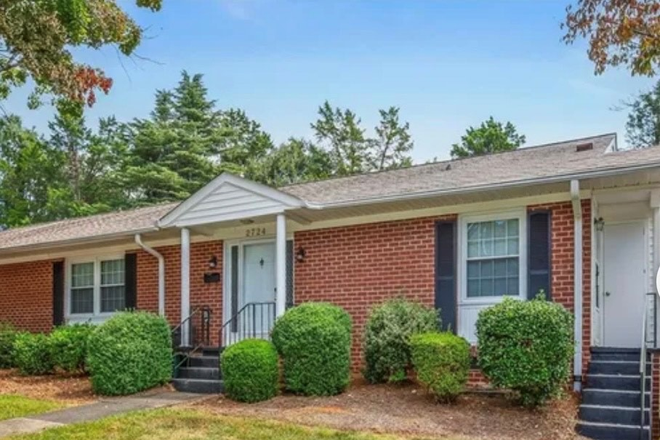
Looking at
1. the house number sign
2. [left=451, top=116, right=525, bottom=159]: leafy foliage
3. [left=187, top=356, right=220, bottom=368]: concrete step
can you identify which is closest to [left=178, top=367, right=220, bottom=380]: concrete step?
[left=187, top=356, right=220, bottom=368]: concrete step

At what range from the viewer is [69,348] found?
13016 millimetres

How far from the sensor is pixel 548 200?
9.60m

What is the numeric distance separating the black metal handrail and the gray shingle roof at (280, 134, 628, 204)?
2.23 meters

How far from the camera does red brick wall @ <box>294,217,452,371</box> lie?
10.6 meters

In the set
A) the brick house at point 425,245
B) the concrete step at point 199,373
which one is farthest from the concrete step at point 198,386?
the brick house at point 425,245

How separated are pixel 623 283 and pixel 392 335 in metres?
3.69

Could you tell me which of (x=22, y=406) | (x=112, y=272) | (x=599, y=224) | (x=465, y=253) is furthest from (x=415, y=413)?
(x=112, y=272)

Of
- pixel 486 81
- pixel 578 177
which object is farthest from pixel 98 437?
pixel 486 81

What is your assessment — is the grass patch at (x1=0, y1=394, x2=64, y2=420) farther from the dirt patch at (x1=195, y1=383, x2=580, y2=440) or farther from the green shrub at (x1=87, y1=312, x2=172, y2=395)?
the dirt patch at (x1=195, y1=383, x2=580, y2=440)

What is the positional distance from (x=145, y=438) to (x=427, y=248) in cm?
512

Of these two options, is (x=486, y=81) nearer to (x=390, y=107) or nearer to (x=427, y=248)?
(x=427, y=248)

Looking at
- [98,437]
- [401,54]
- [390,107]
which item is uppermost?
[390,107]

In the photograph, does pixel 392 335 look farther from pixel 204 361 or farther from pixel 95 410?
pixel 95 410

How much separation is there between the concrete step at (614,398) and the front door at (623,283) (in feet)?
7.69
